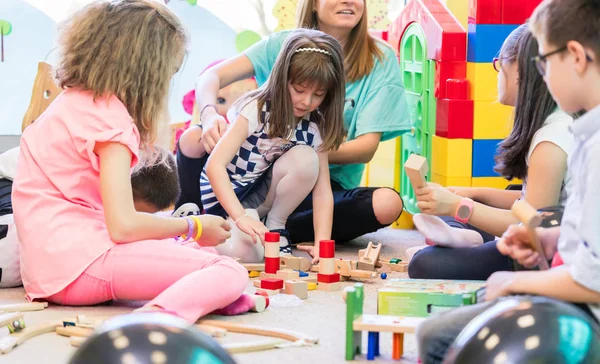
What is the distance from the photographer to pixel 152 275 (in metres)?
1.46

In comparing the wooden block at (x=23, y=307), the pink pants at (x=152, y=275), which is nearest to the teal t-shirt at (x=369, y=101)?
the pink pants at (x=152, y=275)

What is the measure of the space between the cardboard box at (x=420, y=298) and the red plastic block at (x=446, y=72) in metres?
1.00

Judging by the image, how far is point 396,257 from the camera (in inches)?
81.0

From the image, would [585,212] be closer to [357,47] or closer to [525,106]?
[525,106]

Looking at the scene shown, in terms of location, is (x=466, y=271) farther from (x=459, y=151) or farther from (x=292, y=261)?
(x=459, y=151)

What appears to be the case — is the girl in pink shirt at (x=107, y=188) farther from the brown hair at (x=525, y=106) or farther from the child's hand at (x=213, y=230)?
the brown hair at (x=525, y=106)

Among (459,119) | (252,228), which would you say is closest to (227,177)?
(252,228)

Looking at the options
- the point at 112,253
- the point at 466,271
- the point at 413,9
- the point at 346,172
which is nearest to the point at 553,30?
the point at 466,271

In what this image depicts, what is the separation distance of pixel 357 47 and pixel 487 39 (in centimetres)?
33

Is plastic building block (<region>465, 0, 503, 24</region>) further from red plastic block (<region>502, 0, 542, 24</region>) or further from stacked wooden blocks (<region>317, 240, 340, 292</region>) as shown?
stacked wooden blocks (<region>317, 240, 340, 292</region>)

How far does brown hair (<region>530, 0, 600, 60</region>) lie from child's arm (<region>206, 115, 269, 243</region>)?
0.92 metres

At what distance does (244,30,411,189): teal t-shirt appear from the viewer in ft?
7.20

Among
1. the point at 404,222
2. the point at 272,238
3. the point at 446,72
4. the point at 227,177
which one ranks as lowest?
the point at 404,222

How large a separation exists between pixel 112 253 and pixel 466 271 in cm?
64
